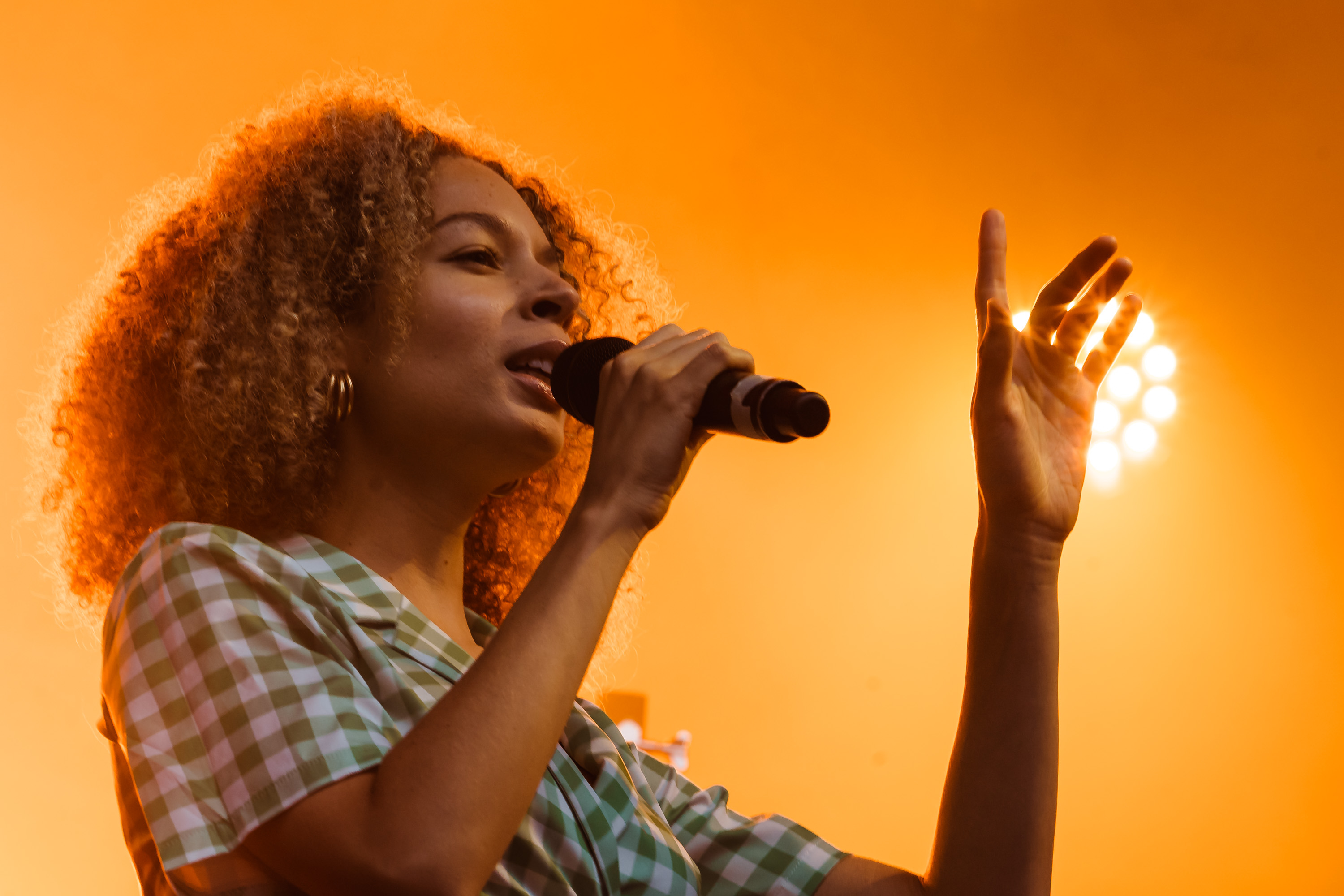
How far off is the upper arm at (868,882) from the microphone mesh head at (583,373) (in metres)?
0.50

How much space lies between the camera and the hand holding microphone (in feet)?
2.39

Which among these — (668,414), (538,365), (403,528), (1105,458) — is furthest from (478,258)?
(1105,458)

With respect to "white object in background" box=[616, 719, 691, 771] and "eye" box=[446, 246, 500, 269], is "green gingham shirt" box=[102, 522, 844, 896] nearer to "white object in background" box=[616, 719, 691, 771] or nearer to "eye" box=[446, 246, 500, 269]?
"eye" box=[446, 246, 500, 269]

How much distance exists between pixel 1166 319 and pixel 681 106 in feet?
4.94

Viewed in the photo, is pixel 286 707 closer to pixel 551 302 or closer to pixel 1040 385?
pixel 551 302

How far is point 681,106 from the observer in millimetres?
2871

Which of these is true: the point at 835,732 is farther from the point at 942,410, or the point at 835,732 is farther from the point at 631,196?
the point at 631,196

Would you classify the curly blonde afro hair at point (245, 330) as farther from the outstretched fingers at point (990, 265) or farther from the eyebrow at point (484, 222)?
the outstretched fingers at point (990, 265)

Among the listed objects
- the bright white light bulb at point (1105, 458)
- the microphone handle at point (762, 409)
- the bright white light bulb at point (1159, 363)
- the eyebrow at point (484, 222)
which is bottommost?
the microphone handle at point (762, 409)

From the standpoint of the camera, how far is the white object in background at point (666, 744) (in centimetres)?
244

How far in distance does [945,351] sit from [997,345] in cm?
211

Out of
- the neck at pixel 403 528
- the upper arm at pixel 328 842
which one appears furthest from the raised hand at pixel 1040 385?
the upper arm at pixel 328 842

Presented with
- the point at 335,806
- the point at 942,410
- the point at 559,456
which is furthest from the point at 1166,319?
the point at 335,806

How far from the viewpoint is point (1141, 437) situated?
295 cm
